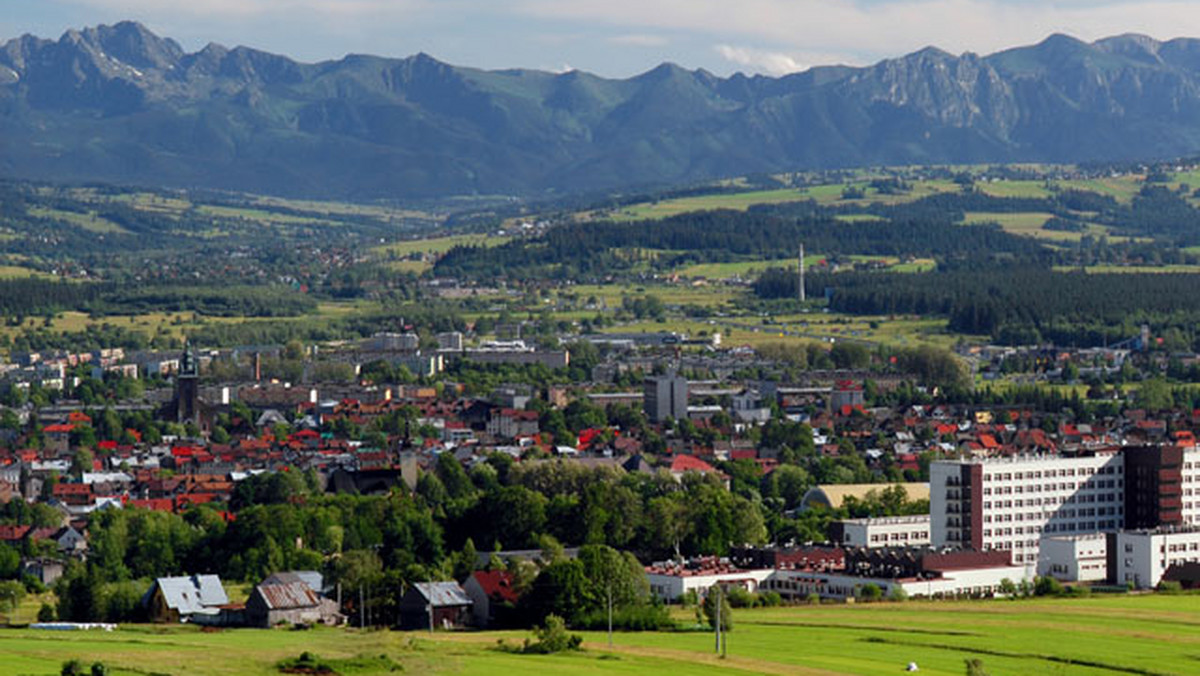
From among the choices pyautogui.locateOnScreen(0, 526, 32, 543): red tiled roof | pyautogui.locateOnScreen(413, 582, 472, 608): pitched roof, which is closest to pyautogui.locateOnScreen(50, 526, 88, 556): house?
pyautogui.locateOnScreen(0, 526, 32, 543): red tiled roof

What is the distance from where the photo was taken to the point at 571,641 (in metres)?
55.9

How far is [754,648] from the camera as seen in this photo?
184ft

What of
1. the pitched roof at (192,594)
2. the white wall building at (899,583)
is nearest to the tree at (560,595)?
the pitched roof at (192,594)

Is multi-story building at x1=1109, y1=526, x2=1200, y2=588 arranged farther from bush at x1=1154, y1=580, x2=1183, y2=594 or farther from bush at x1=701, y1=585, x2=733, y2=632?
bush at x1=701, y1=585, x2=733, y2=632

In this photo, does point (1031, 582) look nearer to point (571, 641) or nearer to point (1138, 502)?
point (1138, 502)

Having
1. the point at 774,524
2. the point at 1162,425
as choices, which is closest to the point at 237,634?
the point at 774,524

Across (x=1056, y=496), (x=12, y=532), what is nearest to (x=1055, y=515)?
(x=1056, y=496)

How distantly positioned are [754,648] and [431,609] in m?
10.9

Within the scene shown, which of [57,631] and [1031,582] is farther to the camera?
[1031,582]

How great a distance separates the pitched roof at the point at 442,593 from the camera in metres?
64.9

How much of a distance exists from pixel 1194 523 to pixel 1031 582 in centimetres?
1187

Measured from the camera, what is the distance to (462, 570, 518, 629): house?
65000mm

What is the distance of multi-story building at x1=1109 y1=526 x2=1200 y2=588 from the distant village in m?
0.06

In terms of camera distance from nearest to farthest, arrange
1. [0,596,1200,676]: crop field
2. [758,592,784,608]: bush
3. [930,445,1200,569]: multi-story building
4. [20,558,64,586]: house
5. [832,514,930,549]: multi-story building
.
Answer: [0,596,1200,676]: crop field < [758,592,784,608]: bush < [20,558,64,586]: house < [832,514,930,549]: multi-story building < [930,445,1200,569]: multi-story building
